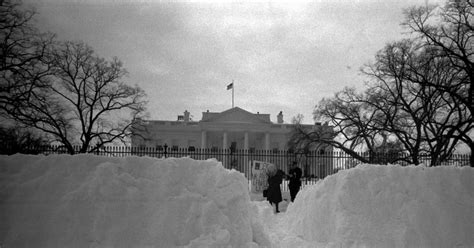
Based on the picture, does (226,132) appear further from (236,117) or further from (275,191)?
(275,191)

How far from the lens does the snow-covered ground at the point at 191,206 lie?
536 centimetres

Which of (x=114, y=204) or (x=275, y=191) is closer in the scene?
(x=114, y=204)

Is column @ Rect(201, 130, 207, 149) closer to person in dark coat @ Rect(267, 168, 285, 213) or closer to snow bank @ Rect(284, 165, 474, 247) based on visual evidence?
person in dark coat @ Rect(267, 168, 285, 213)

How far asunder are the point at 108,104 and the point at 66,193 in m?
26.7

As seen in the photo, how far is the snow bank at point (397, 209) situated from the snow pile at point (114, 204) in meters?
2.00

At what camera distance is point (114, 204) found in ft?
18.3

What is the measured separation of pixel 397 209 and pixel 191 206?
4294 mm

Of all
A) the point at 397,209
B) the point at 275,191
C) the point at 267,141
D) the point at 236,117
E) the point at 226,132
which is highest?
the point at 236,117

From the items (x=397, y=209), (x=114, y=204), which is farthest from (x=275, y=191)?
Result: (x=114, y=204)

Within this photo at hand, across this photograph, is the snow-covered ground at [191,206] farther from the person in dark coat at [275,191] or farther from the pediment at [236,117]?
the pediment at [236,117]

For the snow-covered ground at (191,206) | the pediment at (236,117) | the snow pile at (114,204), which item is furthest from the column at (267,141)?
the snow pile at (114,204)

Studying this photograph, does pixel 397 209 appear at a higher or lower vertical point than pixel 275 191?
higher

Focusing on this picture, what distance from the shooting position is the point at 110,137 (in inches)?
1158

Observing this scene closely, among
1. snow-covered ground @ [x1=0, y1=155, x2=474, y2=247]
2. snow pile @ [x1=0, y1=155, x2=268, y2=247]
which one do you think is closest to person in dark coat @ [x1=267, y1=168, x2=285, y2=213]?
snow-covered ground @ [x1=0, y1=155, x2=474, y2=247]
